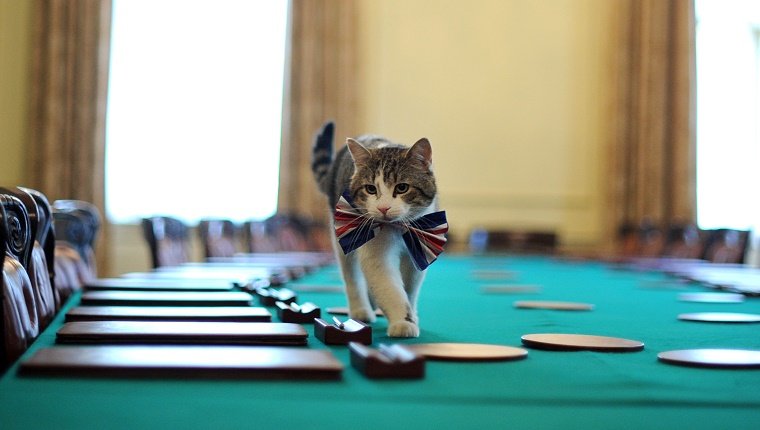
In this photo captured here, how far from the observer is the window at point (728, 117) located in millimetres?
8789

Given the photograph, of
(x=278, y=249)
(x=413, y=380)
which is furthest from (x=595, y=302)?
(x=278, y=249)

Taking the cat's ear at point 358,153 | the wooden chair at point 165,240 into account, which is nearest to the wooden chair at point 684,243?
the wooden chair at point 165,240

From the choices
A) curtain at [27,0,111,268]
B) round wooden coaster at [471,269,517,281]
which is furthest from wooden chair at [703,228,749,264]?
curtain at [27,0,111,268]

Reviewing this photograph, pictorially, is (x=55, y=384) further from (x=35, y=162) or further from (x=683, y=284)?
(x=35, y=162)

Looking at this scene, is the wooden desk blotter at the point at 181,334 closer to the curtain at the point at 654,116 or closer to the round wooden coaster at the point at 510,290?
the round wooden coaster at the point at 510,290

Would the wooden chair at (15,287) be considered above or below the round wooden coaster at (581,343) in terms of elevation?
above

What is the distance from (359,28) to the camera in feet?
28.0

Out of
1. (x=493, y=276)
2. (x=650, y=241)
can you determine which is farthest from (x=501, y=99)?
(x=493, y=276)

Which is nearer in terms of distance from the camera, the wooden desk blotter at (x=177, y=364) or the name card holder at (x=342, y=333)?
the wooden desk blotter at (x=177, y=364)

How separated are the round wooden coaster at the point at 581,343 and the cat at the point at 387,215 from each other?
0.82 feet

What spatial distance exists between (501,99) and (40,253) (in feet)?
24.0

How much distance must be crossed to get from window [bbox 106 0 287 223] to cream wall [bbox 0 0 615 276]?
106cm

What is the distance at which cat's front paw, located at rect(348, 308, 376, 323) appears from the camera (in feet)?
6.18

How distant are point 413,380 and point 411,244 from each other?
67cm
